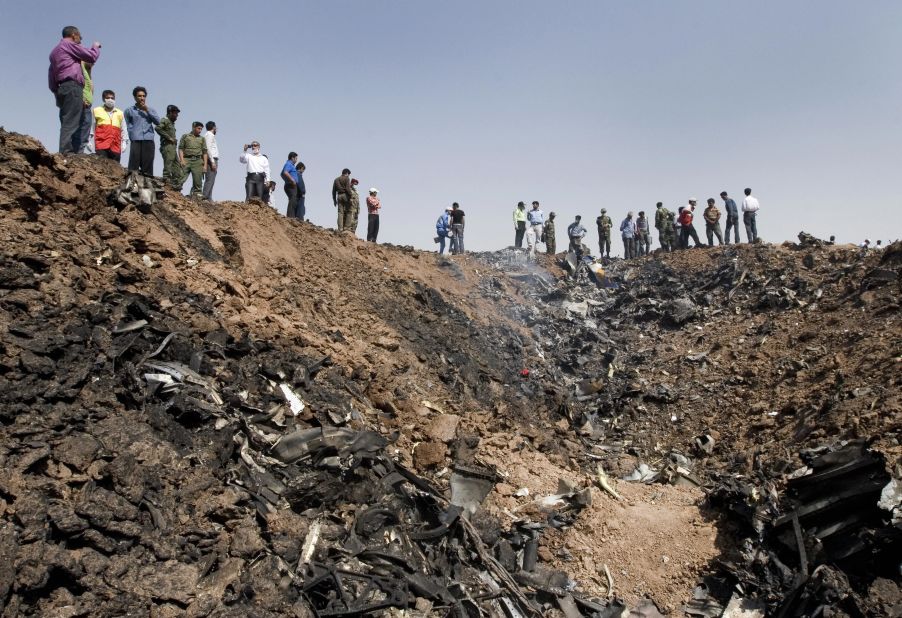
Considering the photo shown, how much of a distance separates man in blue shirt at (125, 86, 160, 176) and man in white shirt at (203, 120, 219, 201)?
4.58ft

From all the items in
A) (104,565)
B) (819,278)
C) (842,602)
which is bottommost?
(842,602)

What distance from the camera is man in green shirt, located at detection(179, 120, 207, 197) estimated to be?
9812 mm

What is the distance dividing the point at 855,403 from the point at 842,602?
3.21 meters

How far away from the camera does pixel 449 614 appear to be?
4.32 meters

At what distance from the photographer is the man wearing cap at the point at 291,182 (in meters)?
11.7

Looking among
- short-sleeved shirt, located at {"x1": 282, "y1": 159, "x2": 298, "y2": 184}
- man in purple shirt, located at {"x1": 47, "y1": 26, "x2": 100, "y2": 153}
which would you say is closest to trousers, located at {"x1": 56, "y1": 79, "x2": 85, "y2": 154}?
man in purple shirt, located at {"x1": 47, "y1": 26, "x2": 100, "y2": 153}

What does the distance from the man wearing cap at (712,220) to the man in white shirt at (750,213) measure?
0.81 meters

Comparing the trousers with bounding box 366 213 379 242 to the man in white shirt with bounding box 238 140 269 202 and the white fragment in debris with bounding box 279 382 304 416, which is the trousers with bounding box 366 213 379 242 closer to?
the man in white shirt with bounding box 238 140 269 202

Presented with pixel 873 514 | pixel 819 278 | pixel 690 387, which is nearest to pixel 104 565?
pixel 873 514

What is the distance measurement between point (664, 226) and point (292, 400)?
15869mm

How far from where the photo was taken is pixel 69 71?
24.2ft

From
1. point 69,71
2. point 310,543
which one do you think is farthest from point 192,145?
point 310,543

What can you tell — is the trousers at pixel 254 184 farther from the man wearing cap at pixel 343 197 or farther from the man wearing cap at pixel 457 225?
the man wearing cap at pixel 457 225

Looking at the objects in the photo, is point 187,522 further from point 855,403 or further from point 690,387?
point 690,387
